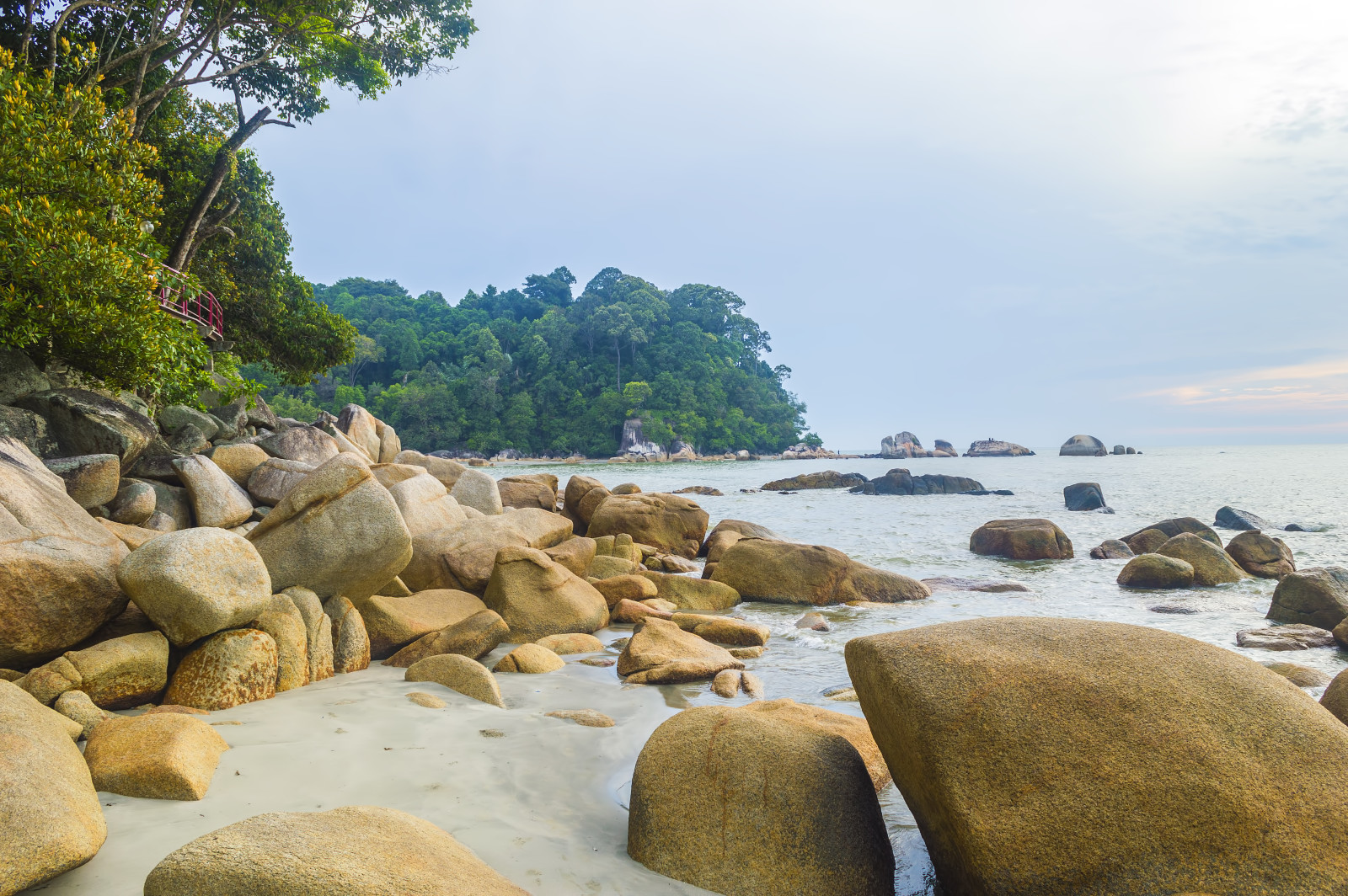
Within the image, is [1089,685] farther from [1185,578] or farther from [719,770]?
[1185,578]

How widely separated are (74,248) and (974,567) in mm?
14560

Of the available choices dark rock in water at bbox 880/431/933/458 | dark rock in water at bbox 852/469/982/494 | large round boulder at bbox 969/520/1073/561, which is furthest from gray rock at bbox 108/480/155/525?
dark rock in water at bbox 880/431/933/458

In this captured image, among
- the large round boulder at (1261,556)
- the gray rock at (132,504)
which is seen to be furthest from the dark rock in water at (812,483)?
the gray rock at (132,504)

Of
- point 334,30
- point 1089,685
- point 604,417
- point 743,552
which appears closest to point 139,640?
point 1089,685

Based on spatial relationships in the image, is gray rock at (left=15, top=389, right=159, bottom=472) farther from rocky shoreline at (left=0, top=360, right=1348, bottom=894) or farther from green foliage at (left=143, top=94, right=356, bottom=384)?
green foliage at (left=143, top=94, right=356, bottom=384)

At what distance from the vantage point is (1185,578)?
11469mm

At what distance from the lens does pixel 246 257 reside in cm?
1939

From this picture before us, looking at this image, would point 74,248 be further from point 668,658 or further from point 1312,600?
point 1312,600

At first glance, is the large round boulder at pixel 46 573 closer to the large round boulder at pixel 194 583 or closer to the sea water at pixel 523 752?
the large round boulder at pixel 194 583

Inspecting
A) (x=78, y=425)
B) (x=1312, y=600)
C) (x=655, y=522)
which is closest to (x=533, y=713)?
(x=78, y=425)

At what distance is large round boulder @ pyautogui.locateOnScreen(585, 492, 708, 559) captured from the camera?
14.4 metres

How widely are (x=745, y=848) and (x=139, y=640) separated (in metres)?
3.81

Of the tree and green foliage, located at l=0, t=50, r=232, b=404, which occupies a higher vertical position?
the tree

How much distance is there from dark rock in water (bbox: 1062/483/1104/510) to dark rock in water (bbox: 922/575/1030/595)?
17234 mm
